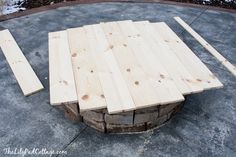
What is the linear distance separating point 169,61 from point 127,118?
812 millimetres

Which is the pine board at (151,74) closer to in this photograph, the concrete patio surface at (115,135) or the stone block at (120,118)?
the stone block at (120,118)

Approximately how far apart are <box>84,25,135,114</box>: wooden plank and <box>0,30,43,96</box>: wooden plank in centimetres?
92

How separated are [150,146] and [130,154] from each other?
0.77ft

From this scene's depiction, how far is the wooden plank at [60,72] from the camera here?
2.62 m

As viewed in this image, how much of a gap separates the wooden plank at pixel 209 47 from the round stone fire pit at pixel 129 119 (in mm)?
1458

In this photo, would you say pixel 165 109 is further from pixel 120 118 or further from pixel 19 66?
pixel 19 66

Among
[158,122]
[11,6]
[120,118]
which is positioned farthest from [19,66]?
[11,6]

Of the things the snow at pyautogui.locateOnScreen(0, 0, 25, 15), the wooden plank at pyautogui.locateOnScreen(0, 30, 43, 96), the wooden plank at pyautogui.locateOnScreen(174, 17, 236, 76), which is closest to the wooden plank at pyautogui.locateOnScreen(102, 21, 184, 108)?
the wooden plank at pyautogui.locateOnScreen(0, 30, 43, 96)

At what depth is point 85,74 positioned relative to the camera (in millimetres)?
2881

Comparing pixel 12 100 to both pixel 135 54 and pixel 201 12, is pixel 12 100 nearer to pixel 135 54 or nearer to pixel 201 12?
pixel 135 54

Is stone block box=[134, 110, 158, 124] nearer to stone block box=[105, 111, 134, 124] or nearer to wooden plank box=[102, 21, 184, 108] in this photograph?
stone block box=[105, 111, 134, 124]

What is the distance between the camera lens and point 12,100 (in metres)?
3.38

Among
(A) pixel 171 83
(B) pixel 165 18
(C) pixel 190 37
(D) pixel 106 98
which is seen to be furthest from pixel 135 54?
(B) pixel 165 18

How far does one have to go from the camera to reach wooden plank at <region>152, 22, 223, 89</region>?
2.85m
